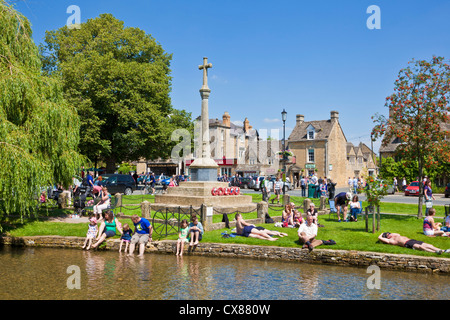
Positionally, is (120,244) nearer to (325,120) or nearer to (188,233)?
(188,233)

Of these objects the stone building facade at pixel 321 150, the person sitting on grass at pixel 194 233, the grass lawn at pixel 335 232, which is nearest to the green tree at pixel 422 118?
the grass lawn at pixel 335 232

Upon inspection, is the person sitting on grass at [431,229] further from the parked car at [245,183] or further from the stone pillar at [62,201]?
the parked car at [245,183]

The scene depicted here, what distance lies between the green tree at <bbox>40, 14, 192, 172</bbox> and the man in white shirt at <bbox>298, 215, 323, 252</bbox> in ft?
78.3

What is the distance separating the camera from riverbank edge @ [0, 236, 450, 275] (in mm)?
10844

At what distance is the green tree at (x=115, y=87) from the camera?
33000 millimetres

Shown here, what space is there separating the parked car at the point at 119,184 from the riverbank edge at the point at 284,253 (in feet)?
53.5

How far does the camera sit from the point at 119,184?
103ft

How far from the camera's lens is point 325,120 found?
5759 centimetres

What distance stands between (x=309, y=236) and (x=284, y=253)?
3.28 feet

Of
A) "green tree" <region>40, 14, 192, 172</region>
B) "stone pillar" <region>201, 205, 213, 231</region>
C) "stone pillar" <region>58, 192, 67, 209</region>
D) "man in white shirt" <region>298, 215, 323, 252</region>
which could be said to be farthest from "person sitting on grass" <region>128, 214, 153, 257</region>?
"green tree" <region>40, 14, 192, 172</region>

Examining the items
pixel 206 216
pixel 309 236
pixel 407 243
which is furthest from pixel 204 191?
pixel 407 243

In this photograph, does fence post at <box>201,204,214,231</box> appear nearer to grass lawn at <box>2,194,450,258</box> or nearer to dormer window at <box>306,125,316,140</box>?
grass lawn at <box>2,194,450,258</box>

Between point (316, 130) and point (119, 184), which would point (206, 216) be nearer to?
point (119, 184)

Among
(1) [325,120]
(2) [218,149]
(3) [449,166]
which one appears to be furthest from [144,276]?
(2) [218,149]
